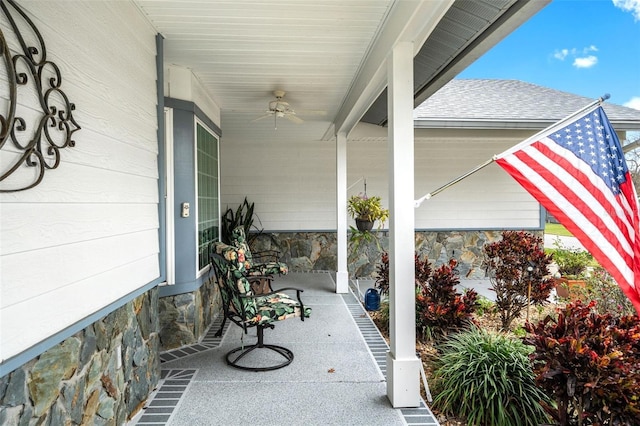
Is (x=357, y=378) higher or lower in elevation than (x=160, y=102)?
lower

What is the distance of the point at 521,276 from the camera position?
14.6 ft

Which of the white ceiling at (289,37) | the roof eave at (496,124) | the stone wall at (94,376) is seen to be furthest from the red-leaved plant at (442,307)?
the roof eave at (496,124)

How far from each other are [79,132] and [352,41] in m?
2.25

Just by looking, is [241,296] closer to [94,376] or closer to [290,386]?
[290,386]

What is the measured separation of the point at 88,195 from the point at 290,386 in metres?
2.06

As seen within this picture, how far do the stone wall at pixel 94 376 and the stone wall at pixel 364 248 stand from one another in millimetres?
4796

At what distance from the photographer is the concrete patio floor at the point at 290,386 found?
8.61 feet

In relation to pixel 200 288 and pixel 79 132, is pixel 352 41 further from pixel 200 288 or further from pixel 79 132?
pixel 200 288

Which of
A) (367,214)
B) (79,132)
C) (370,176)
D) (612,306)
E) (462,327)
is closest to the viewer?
(79,132)

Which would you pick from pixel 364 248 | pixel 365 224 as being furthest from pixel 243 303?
pixel 364 248

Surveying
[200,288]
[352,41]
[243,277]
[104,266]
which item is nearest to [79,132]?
[104,266]

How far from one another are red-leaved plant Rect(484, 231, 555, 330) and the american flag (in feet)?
8.28

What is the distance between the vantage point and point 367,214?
5836 mm

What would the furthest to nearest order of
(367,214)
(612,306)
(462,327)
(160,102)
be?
(367,214)
(612,306)
(462,327)
(160,102)
